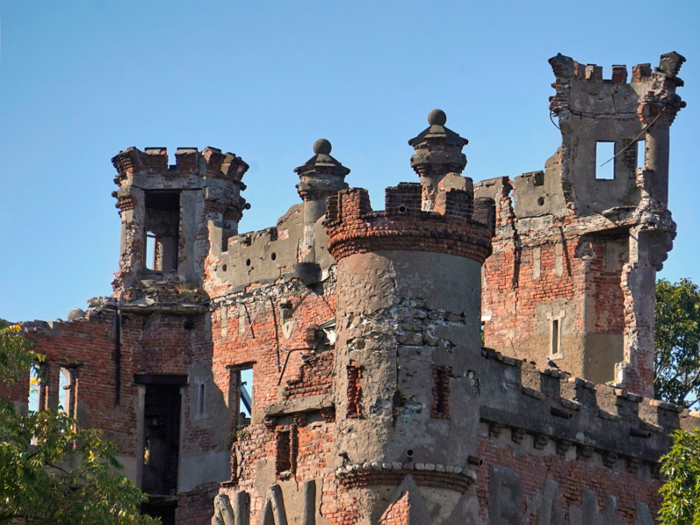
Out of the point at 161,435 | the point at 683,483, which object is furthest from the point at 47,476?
the point at 161,435

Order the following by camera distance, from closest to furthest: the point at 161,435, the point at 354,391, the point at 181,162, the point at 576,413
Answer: the point at 354,391 → the point at 576,413 → the point at 161,435 → the point at 181,162

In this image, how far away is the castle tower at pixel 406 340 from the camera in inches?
1057

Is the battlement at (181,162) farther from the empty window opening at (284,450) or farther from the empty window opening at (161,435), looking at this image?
the empty window opening at (284,450)

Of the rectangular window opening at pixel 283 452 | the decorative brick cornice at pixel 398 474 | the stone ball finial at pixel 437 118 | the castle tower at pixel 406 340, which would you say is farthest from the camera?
the stone ball finial at pixel 437 118

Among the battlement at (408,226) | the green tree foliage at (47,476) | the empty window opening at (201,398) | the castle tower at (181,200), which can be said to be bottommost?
the green tree foliage at (47,476)

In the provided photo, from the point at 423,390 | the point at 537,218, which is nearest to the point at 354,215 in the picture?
the point at 423,390

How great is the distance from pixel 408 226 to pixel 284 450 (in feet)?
13.0

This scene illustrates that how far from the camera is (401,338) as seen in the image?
27.1 metres

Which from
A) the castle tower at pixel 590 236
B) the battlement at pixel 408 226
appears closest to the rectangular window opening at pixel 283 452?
the battlement at pixel 408 226

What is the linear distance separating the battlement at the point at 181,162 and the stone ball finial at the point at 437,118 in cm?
477

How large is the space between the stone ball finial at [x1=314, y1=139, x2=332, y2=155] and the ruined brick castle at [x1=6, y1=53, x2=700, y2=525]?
63 millimetres

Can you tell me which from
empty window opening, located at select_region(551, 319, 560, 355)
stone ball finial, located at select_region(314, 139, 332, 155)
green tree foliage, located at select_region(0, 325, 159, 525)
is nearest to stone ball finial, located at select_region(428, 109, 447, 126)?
stone ball finial, located at select_region(314, 139, 332, 155)

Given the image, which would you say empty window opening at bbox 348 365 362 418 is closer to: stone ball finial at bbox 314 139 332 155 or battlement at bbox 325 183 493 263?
battlement at bbox 325 183 493 263

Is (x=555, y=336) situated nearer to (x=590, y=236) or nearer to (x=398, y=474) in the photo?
(x=590, y=236)
